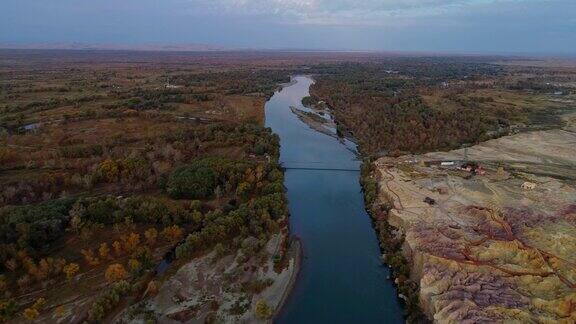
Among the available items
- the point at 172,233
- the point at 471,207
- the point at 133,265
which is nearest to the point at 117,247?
the point at 133,265

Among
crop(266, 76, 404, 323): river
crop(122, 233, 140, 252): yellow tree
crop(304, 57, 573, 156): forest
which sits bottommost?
crop(266, 76, 404, 323): river

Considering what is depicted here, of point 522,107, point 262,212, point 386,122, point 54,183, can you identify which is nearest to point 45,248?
point 54,183

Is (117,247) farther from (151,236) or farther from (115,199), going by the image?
(115,199)

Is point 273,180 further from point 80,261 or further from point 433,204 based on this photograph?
point 80,261

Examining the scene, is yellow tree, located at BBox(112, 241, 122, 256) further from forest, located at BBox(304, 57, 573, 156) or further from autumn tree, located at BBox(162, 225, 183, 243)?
forest, located at BBox(304, 57, 573, 156)

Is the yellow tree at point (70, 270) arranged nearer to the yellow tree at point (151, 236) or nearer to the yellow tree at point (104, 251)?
the yellow tree at point (104, 251)

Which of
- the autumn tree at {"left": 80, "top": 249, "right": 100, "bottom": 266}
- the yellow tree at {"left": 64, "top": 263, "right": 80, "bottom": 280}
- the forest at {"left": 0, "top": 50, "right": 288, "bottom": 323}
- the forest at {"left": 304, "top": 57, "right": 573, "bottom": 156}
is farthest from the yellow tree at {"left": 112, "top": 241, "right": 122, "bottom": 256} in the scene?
the forest at {"left": 304, "top": 57, "right": 573, "bottom": 156}
